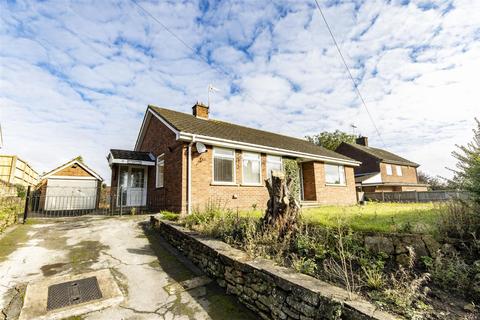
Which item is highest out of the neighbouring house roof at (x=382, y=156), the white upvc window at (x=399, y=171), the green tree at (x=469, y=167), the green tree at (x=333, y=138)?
the green tree at (x=333, y=138)

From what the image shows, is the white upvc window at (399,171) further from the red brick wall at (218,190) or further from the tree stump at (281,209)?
the tree stump at (281,209)

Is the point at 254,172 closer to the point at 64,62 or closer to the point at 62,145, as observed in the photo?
the point at 64,62

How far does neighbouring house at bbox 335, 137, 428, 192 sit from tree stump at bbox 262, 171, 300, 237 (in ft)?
85.7

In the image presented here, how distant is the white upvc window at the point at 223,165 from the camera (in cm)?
1031

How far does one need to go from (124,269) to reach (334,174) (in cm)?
1444

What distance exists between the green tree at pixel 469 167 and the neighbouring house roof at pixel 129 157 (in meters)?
12.0

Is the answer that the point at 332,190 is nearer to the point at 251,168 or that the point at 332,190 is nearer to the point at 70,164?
the point at 251,168

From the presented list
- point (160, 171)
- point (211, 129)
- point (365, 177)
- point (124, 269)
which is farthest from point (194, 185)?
point (365, 177)

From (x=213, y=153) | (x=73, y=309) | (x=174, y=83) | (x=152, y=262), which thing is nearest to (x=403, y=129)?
(x=213, y=153)

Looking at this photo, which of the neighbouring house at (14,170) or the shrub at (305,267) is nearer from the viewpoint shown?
the shrub at (305,267)

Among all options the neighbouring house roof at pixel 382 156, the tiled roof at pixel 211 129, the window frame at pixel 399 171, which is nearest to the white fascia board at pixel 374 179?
the neighbouring house roof at pixel 382 156

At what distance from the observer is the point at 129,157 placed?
39.1ft

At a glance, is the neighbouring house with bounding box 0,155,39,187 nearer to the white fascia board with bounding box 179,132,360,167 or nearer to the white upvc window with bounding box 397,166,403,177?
the white fascia board with bounding box 179,132,360,167

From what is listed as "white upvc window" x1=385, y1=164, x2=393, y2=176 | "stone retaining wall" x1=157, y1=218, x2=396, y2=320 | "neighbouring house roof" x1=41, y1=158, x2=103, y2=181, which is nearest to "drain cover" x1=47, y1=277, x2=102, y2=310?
"stone retaining wall" x1=157, y1=218, x2=396, y2=320
